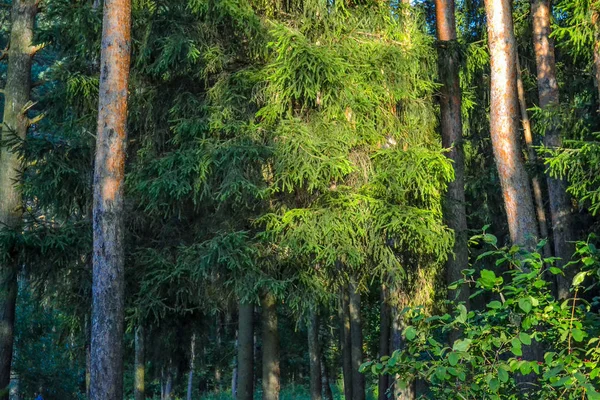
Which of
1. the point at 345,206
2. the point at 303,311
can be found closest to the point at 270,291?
the point at 303,311

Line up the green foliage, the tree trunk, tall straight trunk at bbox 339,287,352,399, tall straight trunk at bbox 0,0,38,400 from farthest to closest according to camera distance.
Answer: tall straight trunk at bbox 339,287,352,399 < the tree trunk < tall straight trunk at bbox 0,0,38,400 < the green foliage

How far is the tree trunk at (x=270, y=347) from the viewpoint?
14164 millimetres

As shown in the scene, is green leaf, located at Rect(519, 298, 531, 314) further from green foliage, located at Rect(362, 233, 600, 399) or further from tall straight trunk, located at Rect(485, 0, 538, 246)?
tall straight trunk, located at Rect(485, 0, 538, 246)

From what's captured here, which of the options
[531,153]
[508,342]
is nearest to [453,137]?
[531,153]

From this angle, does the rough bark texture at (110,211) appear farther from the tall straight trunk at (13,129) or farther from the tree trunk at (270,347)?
the tree trunk at (270,347)

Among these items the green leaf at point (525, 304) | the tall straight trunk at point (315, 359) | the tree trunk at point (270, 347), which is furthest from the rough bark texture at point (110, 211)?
the tall straight trunk at point (315, 359)

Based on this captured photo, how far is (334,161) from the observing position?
42.2ft

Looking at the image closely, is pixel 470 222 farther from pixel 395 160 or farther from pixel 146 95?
pixel 146 95

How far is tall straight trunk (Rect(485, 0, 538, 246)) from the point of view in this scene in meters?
12.4

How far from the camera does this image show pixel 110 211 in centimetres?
1140

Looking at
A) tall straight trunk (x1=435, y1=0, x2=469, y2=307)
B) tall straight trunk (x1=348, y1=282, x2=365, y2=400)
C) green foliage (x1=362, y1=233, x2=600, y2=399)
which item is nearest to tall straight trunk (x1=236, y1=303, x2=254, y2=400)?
tall straight trunk (x1=435, y1=0, x2=469, y2=307)

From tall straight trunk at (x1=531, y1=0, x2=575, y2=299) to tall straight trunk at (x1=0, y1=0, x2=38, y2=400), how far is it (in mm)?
9998

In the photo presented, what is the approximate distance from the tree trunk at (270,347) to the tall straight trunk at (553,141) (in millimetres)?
5724

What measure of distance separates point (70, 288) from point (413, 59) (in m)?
7.37
